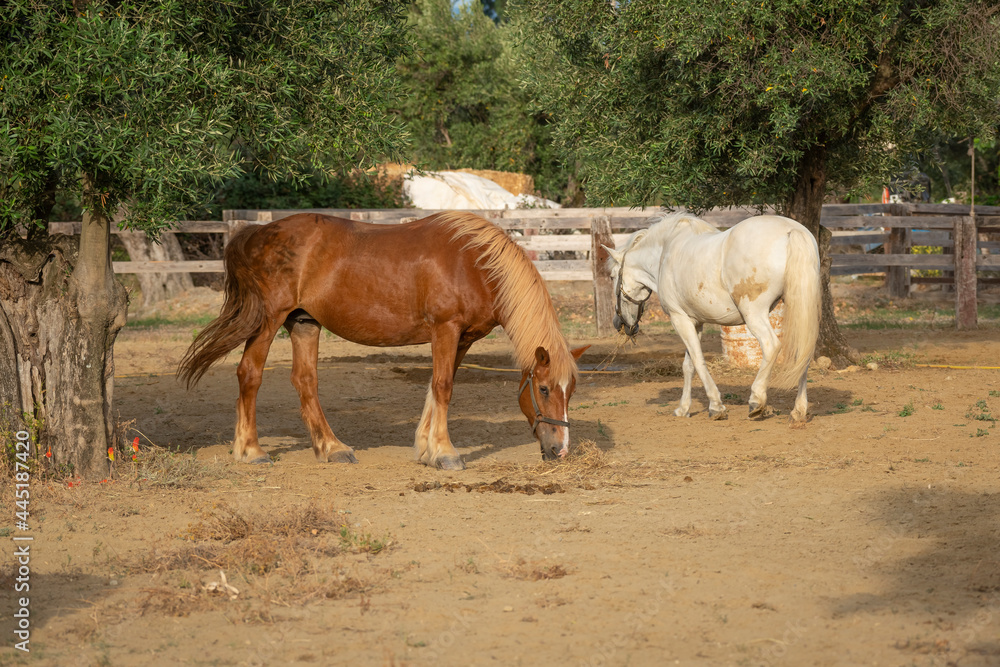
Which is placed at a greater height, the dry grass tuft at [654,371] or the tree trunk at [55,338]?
A: the tree trunk at [55,338]

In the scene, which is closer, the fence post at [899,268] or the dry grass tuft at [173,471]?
the dry grass tuft at [173,471]

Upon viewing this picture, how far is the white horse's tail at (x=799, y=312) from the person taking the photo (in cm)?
780

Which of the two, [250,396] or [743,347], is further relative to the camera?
[743,347]

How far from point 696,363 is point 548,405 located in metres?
2.57

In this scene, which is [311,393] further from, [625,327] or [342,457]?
[625,327]

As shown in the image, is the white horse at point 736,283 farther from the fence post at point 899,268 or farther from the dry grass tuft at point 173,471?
the fence post at point 899,268

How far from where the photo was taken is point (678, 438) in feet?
26.0

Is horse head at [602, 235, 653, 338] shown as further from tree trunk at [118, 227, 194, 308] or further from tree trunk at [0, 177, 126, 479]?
tree trunk at [118, 227, 194, 308]

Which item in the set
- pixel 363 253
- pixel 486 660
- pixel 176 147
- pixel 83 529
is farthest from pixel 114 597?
pixel 363 253

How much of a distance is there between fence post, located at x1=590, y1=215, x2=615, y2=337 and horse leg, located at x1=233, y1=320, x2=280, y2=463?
8.41m

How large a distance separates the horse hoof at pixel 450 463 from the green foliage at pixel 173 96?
91.2 inches

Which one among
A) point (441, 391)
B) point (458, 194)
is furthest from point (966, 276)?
point (458, 194)

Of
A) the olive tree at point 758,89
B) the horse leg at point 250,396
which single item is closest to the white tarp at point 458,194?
the olive tree at point 758,89

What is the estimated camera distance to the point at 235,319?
7430 mm
